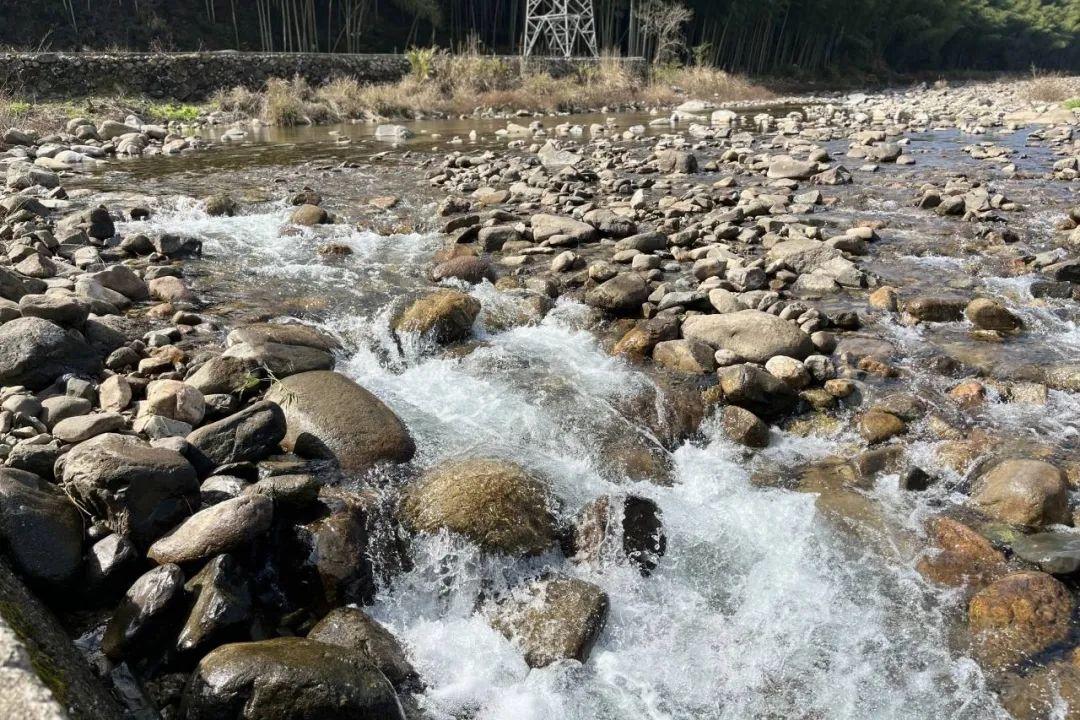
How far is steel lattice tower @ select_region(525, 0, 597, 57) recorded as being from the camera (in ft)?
126

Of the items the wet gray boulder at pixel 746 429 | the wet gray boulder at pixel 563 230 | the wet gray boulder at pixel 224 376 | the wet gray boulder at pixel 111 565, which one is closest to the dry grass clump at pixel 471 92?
the wet gray boulder at pixel 563 230

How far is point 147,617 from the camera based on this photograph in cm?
304

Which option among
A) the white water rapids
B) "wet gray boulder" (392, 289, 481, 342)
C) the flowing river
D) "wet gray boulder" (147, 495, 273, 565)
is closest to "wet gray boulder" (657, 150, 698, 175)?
the flowing river

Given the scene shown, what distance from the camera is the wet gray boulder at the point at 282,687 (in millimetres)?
2723

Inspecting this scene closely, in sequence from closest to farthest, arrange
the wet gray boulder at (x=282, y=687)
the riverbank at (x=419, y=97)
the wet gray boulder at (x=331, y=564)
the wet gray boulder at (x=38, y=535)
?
the wet gray boulder at (x=282, y=687) < the wet gray boulder at (x=38, y=535) < the wet gray boulder at (x=331, y=564) < the riverbank at (x=419, y=97)

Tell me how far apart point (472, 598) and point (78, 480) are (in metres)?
1.98

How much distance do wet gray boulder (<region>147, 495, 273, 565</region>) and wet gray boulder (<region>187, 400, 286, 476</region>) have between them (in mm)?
574

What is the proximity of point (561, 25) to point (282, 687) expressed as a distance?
43.0 m

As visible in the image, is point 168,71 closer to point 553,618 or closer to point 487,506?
point 487,506

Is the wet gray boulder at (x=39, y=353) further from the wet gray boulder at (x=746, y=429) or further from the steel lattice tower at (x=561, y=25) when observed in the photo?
the steel lattice tower at (x=561, y=25)

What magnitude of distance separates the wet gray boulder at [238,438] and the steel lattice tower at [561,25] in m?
36.3

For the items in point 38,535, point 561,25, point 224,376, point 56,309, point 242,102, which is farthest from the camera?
point 561,25

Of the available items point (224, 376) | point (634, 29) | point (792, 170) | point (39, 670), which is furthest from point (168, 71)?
point (39, 670)

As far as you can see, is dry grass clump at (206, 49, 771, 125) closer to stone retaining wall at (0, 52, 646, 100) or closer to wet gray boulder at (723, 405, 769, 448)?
stone retaining wall at (0, 52, 646, 100)
